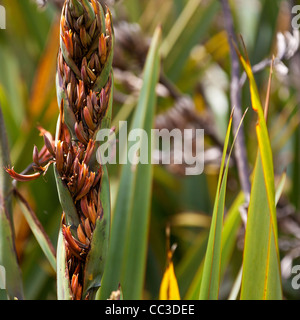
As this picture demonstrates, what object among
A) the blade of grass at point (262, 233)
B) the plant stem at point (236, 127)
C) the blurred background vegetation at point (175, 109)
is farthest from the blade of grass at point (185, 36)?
the blade of grass at point (262, 233)

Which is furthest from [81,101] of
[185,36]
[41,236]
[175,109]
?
[185,36]

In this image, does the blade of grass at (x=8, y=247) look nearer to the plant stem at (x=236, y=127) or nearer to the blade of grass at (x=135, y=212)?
the blade of grass at (x=135, y=212)

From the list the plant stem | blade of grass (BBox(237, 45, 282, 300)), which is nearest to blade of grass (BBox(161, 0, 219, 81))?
the plant stem

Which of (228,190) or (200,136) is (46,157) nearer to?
(200,136)

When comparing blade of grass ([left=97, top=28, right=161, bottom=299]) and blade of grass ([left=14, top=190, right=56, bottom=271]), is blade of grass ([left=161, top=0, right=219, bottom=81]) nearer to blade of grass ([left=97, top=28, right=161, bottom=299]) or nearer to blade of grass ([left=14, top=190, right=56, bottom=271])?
blade of grass ([left=97, top=28, right=161, bottom=299])

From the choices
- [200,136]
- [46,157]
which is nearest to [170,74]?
[200,136]

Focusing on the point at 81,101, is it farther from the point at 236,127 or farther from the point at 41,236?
the point at 236,127

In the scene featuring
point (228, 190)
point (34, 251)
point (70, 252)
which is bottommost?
point (70, 252)
